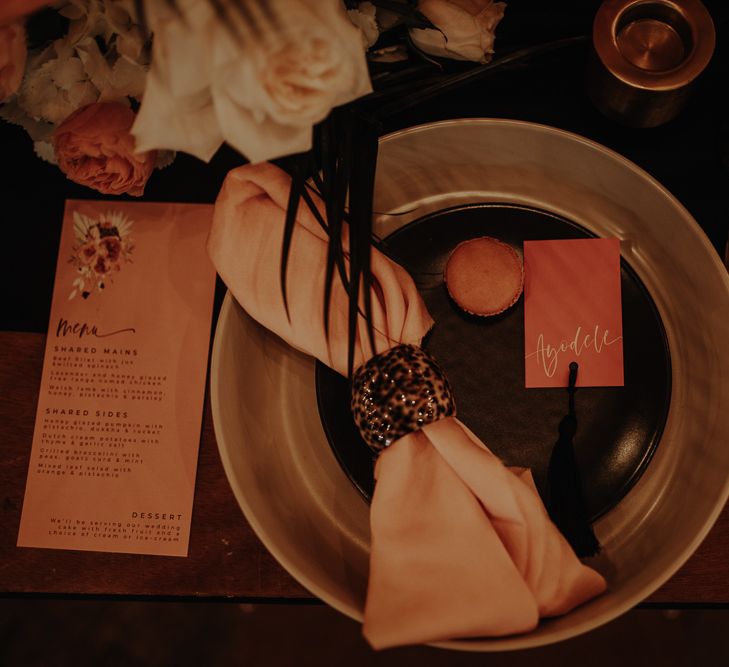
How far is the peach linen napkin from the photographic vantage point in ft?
1.40

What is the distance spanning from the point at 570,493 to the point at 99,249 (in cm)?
51

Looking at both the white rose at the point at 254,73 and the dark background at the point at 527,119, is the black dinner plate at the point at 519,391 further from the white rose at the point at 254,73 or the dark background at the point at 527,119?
the white rose at the point at 254,73

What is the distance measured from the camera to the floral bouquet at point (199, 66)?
1.04 feet

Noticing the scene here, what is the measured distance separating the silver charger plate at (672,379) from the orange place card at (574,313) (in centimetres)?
3

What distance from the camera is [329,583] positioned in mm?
473

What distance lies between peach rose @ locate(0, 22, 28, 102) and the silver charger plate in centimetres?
A: 22

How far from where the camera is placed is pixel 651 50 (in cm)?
51

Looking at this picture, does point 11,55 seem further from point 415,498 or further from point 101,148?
point 415,498

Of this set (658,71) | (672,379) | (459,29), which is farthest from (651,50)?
(672,379)

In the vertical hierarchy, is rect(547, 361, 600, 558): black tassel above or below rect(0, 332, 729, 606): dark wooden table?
above

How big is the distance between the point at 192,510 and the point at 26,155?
1.33 ft

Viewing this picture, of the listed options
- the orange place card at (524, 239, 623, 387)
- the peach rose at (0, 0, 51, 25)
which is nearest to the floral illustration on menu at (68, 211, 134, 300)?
the peach rose at (0, 0, 51, 25)

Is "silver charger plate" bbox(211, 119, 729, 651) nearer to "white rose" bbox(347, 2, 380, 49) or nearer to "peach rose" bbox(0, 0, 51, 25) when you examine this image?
"white rose" bbox(347, 2, 380, 49)

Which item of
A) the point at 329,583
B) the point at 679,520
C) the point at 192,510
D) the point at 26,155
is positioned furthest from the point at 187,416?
the point at 679,520
